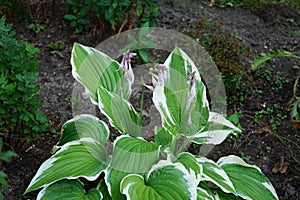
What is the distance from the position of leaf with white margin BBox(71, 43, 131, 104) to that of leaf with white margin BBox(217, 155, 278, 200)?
636 mm

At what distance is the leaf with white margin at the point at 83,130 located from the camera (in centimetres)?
224

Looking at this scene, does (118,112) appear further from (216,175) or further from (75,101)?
(75,101)

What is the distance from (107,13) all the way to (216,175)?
143 centimetres

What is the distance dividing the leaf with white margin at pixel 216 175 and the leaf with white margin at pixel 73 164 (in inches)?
18.2

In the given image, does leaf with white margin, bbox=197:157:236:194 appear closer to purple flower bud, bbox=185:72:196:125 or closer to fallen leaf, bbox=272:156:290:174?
purple flower bud, bbox=185:72:196:125

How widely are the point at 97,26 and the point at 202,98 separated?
4.40 ft

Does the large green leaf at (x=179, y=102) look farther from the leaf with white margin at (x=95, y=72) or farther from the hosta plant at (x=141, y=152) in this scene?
the leaf with white margin at (x=95, y=72)

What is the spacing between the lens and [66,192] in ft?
6.47

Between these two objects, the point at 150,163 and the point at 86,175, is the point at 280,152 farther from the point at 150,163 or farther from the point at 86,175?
the point at 86,175

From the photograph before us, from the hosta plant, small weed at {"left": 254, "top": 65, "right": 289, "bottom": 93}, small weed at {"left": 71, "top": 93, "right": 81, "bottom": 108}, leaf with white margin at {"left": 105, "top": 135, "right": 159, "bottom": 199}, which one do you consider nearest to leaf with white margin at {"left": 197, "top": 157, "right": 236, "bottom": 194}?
the hosta plant

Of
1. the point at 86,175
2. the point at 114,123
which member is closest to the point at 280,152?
the point at 114,123

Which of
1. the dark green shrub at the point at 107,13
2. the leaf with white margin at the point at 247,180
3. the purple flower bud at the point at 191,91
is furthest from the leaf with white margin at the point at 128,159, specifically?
the dark green shrub at the point at 107,13

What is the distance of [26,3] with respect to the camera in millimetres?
3354

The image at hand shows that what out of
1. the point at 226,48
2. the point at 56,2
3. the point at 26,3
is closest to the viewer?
the point at 226,48
